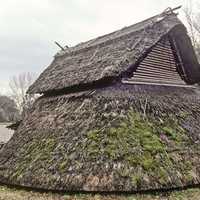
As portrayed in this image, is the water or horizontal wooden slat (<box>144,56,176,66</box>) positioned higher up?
horizontal wooden slat (<box>144,56,176,66</box>)

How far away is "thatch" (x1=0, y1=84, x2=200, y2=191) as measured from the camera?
10641 millimetres

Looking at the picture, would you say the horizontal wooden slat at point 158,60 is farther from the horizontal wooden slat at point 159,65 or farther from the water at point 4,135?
the water at point 4,135

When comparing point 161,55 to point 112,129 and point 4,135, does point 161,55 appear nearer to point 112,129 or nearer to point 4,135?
point 112,129

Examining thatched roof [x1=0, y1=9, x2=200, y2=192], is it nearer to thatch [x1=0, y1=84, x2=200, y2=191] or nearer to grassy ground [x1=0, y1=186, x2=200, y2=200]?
thatch [x1=0, y1=84, x2=200, y2=191]

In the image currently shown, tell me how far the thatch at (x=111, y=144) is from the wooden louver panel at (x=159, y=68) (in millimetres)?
640

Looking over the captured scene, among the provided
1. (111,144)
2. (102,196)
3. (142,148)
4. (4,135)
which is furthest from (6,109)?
(102,196)

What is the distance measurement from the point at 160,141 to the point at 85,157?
8.60 feet

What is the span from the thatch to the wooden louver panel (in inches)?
25.2

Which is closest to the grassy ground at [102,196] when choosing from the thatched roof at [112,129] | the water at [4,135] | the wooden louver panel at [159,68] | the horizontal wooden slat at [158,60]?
the thatched roof at [112,129]

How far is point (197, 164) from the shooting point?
11820mm

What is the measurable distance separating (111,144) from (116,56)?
4.77 m

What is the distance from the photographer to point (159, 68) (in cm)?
1667

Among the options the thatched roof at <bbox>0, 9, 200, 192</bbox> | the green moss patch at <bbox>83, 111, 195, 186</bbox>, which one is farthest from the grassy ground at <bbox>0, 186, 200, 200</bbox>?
the green moss patch at <bbox>83, 111, 195, 186</bbox>

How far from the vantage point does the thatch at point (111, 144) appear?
10.6 meters
